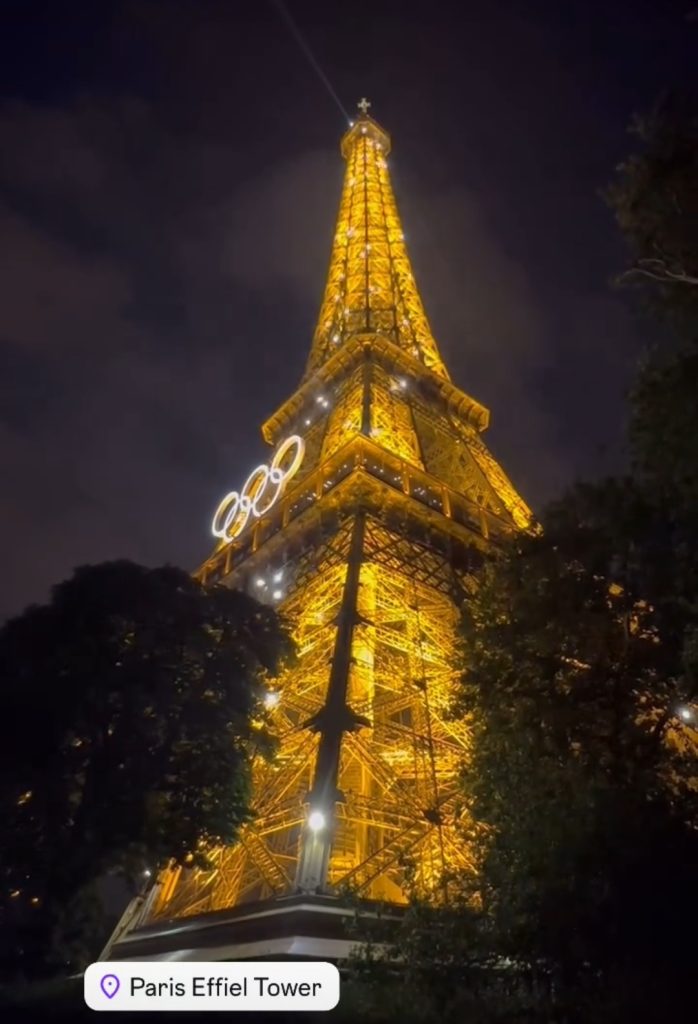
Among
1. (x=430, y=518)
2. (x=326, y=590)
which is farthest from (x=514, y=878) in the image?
(x=430, y=518)

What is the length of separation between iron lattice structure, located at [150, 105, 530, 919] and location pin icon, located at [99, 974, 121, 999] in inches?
130

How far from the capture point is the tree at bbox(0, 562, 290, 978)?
11.0 metres

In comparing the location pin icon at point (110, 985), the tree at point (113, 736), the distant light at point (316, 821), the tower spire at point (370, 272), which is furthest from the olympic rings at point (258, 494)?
the location pin icon at point (110, 985)

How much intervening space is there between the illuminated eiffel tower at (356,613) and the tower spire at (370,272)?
0.27 meters

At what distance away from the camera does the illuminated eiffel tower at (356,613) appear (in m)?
13.6

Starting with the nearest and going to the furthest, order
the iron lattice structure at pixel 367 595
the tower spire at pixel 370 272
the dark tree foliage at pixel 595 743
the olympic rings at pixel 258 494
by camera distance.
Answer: the dark tree foliage at pixel 595 743 < the iron lattice structure at pixel 367 595 < the olympic rings at pixel 258 494 < the tower spire at pixel 370 272

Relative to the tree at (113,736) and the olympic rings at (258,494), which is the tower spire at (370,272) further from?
the tree at (113,736)

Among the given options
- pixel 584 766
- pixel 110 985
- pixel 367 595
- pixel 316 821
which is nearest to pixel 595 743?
pixel 584 766

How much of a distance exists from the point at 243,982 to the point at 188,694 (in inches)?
254

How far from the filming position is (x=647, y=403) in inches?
408

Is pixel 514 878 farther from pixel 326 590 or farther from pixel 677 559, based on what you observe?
pixel 326 590

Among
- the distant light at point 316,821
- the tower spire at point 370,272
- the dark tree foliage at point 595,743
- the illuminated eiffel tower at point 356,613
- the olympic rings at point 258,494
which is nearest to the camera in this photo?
the dark tree foliage at point 595,743

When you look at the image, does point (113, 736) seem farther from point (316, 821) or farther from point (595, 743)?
point (595, 743)

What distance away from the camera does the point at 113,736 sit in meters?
12.3
